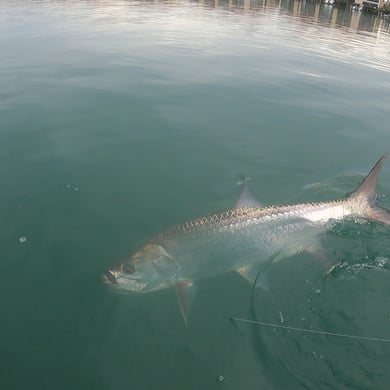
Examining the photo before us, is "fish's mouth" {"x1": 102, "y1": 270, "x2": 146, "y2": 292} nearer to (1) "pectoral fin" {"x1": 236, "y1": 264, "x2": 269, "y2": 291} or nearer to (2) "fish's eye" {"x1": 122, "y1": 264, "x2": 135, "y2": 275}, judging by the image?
(2) "fish's eye" {"x1": 122, "y1": 264, "x2": 135, "y2": 275}

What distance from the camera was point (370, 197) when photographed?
23.0 feet

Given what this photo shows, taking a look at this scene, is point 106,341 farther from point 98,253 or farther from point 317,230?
point 317,230

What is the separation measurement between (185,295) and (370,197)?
4134 mm

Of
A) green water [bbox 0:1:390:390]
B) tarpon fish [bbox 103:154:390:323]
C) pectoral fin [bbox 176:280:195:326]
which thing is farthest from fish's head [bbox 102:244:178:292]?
green water [bbox 0:1:390:390]

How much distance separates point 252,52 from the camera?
25.8 meters

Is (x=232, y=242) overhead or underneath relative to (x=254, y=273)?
overhead

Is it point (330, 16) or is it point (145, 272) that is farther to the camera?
point (330, 16)

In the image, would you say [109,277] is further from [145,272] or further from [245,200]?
[245,200]

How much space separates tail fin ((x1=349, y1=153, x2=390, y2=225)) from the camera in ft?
22.7

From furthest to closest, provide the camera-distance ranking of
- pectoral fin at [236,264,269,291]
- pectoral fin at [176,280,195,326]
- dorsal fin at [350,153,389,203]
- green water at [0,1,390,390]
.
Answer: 1. dorsal fin at [350,153,389,203]
2. pectoral fin at [236,264,269,291]
3. pectoral fin at [176,280,195,326]
4. green water at [0,1,390,390]

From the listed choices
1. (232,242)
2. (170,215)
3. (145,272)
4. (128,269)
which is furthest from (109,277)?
(170,215)

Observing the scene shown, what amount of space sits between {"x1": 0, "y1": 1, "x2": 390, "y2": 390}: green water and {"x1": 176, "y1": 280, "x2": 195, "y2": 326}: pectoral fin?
0.19m

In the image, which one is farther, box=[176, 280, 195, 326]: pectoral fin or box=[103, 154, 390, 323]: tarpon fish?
box=[103, 154, 390, 323]: tarpon fish

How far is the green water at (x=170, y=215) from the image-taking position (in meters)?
5.08
